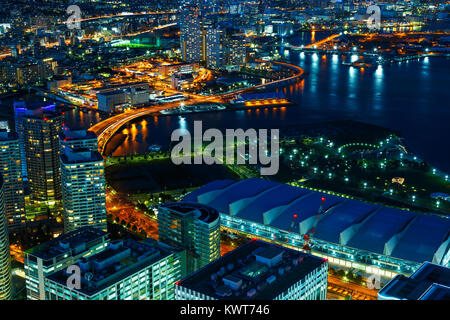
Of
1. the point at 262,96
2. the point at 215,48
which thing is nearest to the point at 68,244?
the point at 262,96

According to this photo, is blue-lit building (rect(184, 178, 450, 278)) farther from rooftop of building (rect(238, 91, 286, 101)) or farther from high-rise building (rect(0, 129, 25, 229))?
rooftop of building (rect(238, 91, 286, 101))

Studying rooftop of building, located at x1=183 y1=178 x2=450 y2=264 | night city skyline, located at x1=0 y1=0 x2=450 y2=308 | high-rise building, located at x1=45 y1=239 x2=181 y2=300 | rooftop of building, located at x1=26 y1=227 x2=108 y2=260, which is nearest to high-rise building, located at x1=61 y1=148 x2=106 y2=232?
night city skyline, located at x1=0 y1=0 x2=450 y2=308

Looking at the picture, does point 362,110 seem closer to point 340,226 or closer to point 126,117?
point 126,117

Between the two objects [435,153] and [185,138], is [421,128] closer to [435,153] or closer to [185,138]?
[435,153]

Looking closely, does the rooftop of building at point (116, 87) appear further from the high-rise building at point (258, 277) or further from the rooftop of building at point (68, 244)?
the high-rise building at point (258, 277)

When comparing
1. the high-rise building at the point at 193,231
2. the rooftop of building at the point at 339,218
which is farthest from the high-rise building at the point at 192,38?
the high-rise building at the point at 193,231

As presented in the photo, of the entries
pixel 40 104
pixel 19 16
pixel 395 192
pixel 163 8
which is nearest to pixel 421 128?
pixel 395 192
